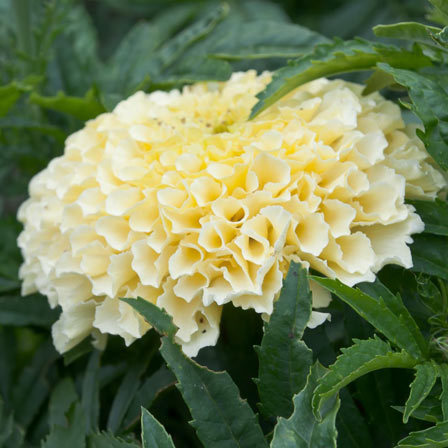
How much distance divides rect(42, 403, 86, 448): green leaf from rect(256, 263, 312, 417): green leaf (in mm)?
191

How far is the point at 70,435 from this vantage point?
0.63 m

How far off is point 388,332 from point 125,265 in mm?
237

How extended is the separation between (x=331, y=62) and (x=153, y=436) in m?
0.37

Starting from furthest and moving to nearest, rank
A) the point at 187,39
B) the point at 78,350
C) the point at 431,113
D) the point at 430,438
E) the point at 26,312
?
the point at 187,39 < the point at 26,312 < the point at 78,350 < the point at 431,113 < the point at 430,438

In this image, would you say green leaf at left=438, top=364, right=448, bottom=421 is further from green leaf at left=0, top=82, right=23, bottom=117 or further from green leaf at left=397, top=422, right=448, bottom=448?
green leaf at left=0, top=82, right=23, bottom=117

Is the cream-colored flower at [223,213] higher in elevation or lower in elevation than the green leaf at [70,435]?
higher

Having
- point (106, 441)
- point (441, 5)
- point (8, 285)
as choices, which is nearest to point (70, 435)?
point (106, 441)

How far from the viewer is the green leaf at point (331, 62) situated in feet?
2.10

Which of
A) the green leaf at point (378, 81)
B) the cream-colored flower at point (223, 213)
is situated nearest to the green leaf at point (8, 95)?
the cream-colored flower at point (223, 213)

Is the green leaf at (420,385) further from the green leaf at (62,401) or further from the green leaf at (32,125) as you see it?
the green leaf at (32,125)

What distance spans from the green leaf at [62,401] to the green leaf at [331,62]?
0.36 metres

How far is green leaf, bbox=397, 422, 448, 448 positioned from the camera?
1.51 feet

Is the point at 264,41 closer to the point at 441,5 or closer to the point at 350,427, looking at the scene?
the point at 441,5

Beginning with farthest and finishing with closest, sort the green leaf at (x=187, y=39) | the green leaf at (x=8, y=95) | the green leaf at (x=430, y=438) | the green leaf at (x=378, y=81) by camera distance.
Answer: the green leaf at (x=187, y=39)
the green leaf at (x=8, y=95)
the green leaf at (x=378, y=81)
the green leaf at (x=430, y=438)
